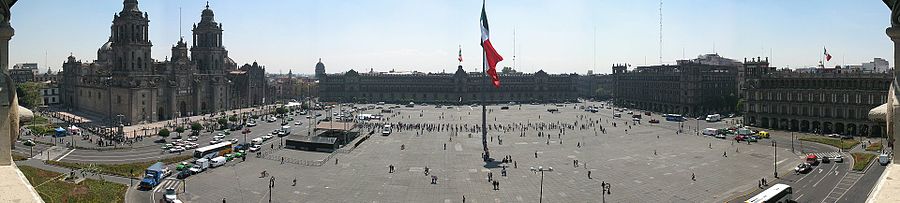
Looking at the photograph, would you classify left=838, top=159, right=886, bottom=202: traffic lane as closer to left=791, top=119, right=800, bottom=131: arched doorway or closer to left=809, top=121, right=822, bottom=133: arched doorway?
left=809, top=121, right=822, bottom=133: arched doorway

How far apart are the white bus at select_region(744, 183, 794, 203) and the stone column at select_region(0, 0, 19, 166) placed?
38.9 metres

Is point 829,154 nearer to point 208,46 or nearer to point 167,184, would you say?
point 167,184

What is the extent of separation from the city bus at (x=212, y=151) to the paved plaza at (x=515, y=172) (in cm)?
284

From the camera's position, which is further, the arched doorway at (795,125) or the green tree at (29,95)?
the green tree at (29,95)

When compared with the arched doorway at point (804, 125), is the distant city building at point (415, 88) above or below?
above

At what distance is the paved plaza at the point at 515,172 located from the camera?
4241 cm

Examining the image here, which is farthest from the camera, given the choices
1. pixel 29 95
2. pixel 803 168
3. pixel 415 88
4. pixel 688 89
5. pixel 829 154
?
pixel 415 88

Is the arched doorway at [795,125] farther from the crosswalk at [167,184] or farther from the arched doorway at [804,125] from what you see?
the crosswalk at [167,184]

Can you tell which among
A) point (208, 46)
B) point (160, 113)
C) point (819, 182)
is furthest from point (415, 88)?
point (819, 182)

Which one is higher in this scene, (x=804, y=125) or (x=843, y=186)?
(x=804, y=125)

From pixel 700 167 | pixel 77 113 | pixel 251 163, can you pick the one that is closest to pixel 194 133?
pixel 251 163

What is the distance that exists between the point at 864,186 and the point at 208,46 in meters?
115

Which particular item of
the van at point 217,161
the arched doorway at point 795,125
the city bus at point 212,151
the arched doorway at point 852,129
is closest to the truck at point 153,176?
the van at point 217,161

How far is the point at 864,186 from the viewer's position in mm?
45188
